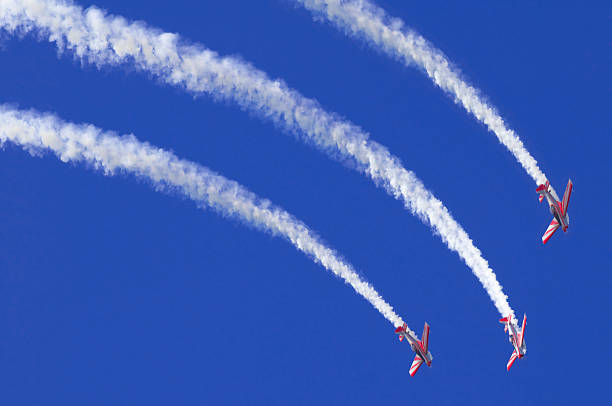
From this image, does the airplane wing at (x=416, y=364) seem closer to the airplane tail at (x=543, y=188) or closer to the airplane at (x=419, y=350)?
the airplane at (x=419, y=350)

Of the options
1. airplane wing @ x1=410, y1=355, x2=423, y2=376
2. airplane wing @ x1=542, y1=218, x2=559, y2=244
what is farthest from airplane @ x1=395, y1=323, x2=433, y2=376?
airplane wing @ x1=542, y1=218, x2=559, y2=244

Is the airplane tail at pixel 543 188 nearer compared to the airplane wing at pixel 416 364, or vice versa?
the airplane tail at pixel 543 188

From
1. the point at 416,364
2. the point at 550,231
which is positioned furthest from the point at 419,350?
the point at 550,231

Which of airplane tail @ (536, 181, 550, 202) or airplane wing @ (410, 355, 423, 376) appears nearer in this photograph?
airplane tail @ (536, 181, 550, 202)

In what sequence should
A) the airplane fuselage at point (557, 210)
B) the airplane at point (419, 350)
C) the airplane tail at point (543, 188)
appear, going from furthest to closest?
the airplane at point (419, 350), the airplane fuselage at point (557, 210), the airplane tail at point (543, 188)

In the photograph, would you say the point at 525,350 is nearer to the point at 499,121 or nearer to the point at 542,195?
the point at 542,195

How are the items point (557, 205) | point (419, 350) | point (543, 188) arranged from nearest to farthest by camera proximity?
1. point (543, 188)
2. point (557, 205)
3. point (419, 350)

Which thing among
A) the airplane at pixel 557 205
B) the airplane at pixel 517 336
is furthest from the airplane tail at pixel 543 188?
the airplane at pixel 517 336

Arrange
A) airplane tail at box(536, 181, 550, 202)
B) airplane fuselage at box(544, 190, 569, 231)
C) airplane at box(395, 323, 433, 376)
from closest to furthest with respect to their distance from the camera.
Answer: airplane tail at box(536, 181, 550, 202) → airplane fuselage at box(544, 190, 569, 231) → airplane at box(395, 323, 433, 376)

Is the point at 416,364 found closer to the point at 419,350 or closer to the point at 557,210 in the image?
the point at 419,350

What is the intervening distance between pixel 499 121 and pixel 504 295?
845 centimetres

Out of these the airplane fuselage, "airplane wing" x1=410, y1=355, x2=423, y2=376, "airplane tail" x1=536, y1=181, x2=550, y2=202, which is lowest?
"airplane wing" x1=410, y1=355, x2=423, y2=376

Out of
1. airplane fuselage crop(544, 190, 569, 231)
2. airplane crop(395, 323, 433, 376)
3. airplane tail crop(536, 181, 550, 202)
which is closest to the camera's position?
airplane tail crop(536, 181, 550, 202)

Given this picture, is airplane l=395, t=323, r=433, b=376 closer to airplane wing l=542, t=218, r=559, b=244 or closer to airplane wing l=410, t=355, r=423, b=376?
airplane wing l=410, t=355, r=423, b=376
